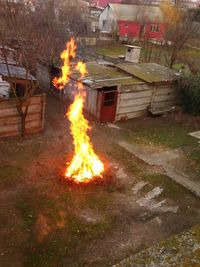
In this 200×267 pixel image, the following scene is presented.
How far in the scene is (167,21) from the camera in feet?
A: 168

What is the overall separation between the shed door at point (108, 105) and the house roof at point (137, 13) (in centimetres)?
4059

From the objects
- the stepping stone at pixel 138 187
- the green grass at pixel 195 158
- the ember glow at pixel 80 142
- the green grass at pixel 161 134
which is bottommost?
the green grass at pixel 161 134

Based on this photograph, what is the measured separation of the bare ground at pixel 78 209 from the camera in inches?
400

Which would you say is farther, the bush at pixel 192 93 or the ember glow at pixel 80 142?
the bush at pixel 192 93

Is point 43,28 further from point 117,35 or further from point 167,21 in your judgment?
point 167,21

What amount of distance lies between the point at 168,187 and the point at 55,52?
57.6 feet

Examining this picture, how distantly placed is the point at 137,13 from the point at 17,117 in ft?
157

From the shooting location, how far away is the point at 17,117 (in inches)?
645

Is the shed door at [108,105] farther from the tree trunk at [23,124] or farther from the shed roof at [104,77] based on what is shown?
the tree trunk at [23,124]

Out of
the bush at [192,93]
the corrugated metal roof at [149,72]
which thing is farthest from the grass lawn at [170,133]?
the corrugated metal roof at [149,72]

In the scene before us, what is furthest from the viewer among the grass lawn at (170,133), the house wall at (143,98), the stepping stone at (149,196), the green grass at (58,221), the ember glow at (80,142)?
the house wall at (143,98)

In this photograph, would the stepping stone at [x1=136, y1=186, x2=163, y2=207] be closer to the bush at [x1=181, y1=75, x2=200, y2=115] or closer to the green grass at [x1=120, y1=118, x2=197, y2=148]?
the green grass at [x1=120, y1=118, x2=197, y2=148]

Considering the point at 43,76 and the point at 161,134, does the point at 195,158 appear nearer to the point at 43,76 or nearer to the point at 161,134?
the point at 161,134

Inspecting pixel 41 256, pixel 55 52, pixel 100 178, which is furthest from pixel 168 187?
pixel 55 52
